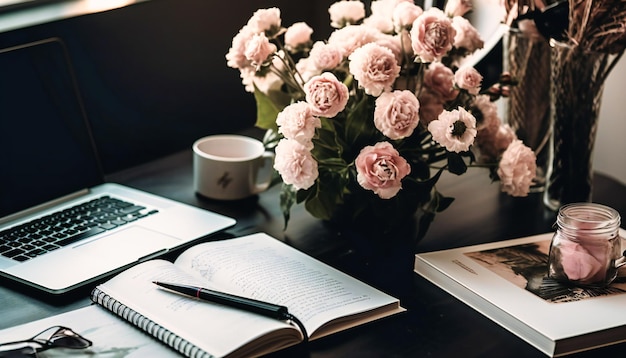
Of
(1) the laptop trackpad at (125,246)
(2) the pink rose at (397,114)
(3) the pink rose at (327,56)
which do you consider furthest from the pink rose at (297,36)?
(1) the laptop trackpad at (125,246)

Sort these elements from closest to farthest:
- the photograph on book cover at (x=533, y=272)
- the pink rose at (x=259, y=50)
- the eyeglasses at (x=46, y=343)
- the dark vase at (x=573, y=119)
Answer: the eyeglasses at (x=46, y=343), the photograph on book cover at (x=533, y=272), the pink rose at (x=259, y=50), the dark vase at (x=573, y=119)

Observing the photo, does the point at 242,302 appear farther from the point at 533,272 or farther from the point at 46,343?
the point at 533,272

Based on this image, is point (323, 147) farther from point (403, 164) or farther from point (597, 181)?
point (597, 181)

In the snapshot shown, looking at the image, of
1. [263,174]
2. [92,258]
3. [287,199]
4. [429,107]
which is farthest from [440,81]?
[92,258]

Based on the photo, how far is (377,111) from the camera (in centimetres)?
113

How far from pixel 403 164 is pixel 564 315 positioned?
258 millimetres

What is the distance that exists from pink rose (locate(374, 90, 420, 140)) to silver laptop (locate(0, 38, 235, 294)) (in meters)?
0.28

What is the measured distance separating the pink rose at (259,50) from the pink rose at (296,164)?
0.12m

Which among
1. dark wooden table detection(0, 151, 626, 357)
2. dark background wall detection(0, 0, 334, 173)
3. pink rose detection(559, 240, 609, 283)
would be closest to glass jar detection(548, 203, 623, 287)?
pink rose detection(559, 240, 609, 283)

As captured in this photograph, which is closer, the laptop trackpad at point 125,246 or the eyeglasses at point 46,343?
the eyeglasses at point 46,343

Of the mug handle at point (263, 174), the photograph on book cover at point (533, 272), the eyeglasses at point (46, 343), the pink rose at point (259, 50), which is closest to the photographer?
the eyeglasses at point (46, 343)

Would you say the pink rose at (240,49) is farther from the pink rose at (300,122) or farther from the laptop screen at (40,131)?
the laptop screen at (40,131)

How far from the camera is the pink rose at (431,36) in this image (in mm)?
1135

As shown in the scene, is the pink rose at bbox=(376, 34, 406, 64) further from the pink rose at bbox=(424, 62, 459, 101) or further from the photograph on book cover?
the photograph on book cover
